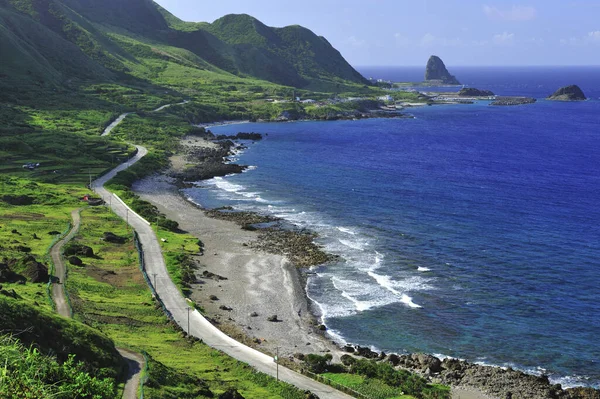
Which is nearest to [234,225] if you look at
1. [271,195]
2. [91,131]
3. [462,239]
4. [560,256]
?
[271,195]

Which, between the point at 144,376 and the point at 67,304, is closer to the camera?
the point at 144,376

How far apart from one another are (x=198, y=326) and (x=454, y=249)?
46727mm

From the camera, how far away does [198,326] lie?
6731cm

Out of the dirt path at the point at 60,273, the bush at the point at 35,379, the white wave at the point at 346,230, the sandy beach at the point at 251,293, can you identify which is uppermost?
the bush at the point at 35,379

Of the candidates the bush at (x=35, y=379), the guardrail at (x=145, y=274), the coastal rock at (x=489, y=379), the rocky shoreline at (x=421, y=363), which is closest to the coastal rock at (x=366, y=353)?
the rocky shoreline at (x=421, y=363)

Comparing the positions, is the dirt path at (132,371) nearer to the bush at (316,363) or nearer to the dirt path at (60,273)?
the dirt path at (60,273)

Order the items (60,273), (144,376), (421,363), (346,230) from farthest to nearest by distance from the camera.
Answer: (346,230)
(60,273)
(421,363)
(144,376)

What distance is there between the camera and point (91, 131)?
192125 mm

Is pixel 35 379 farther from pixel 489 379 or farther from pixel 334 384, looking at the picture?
pixel 489 379

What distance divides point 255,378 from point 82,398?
82.8 ft

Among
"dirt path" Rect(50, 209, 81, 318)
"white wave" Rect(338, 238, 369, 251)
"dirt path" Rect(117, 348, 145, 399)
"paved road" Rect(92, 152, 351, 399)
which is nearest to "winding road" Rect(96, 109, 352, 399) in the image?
"paved road" Rect(92, 152, 351, 399)

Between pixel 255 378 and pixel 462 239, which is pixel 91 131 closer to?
pixel 462 239

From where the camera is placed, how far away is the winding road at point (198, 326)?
55.7 m

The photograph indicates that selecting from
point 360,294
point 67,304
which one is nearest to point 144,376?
point 67,304
